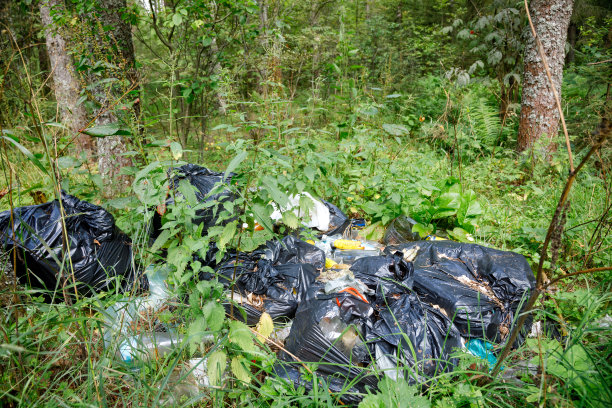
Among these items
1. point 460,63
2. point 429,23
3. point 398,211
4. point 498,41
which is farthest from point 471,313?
point 429,23

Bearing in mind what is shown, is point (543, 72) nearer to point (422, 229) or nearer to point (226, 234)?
point (422, 229)

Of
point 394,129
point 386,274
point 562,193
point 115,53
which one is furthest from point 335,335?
point 115,53

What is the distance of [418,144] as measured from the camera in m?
5.13

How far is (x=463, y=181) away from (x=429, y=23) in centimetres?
847

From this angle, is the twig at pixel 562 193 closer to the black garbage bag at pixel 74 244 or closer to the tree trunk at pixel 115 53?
the black garbage bag at pixel 74 244

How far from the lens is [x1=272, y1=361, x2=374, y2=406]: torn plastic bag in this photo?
4.31 feet

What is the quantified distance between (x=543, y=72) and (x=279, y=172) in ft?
10.7

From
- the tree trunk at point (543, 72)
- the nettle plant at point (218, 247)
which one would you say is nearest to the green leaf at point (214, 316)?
the nettle plant at point (218, 247)

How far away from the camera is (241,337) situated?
1.18 metres

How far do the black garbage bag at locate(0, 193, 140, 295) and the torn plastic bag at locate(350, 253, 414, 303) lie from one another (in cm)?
127

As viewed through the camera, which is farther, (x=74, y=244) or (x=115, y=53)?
(x=115, y=53)

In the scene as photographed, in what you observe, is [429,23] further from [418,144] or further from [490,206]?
[490,206]

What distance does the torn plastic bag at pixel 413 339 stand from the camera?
1.37 metres

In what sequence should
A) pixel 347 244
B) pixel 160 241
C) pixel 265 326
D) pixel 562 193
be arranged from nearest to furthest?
1. pixel 562 193
2. pixel 160 241
3. pixel 265 326
4. pixel 347 244
